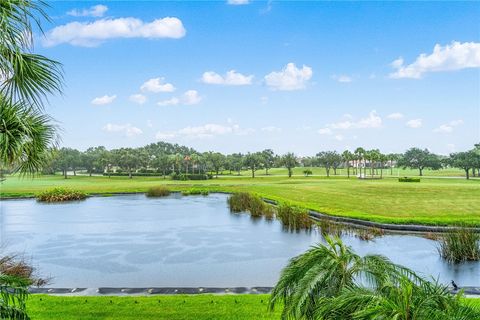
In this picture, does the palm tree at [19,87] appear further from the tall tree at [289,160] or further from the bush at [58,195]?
the tall tree at [289,160]

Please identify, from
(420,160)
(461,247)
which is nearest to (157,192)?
(461,247)

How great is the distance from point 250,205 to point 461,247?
48.7ft

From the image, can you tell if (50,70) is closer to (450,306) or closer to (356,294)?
(356,294)

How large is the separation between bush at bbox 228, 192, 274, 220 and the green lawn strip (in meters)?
15.3

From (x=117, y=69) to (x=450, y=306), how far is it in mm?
44143

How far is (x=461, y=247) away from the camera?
12758 mm

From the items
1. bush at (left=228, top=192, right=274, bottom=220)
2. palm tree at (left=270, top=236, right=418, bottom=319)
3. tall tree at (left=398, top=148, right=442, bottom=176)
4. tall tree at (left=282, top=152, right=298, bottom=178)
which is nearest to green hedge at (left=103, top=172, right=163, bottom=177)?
tall tree at (left=282, top=152, right=298, bottom=178)

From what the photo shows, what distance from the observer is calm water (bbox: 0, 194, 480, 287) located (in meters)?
11.4

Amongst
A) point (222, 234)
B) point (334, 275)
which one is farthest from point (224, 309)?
point (222, 234)

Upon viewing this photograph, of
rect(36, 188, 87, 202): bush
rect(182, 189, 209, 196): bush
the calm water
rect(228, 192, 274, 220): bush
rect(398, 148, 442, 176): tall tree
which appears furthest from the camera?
rect(398, 148, 442, 176): tall tree

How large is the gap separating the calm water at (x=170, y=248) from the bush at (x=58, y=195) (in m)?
8.62

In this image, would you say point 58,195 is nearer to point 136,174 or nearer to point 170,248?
point 170,248

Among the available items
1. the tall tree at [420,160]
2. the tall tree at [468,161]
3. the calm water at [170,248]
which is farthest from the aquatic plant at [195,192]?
the tall tree at [420,160]

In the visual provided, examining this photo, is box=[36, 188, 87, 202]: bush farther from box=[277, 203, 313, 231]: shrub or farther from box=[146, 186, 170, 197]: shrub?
box=[277, 203, 313, 231]: shrub
